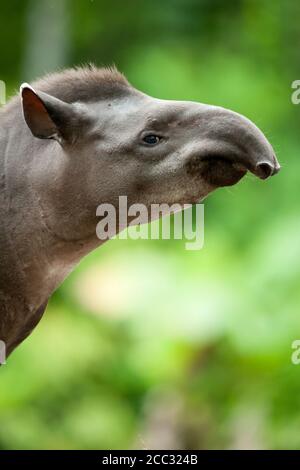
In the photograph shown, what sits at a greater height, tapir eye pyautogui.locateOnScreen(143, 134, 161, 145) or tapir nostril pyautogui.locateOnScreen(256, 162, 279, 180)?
tapir eye pyautogui.locateOnScreen(143, 134, 161, 145)

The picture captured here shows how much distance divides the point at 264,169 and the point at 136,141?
1.72 feet

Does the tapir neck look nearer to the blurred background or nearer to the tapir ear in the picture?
the tapir ear

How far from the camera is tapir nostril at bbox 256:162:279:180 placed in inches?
157

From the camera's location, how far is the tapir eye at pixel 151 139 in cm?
425

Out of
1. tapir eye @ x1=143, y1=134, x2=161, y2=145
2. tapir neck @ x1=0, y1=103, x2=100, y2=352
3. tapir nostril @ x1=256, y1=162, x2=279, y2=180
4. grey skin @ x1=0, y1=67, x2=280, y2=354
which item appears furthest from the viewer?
tapir neck @ x1=0, y1=103, x2=100, y2=352

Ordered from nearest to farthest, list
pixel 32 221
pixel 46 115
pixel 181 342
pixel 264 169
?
pixel 264 169, pixel 46 115, pixel 32 221, pixel 181 342

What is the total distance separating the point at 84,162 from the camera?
171 inches

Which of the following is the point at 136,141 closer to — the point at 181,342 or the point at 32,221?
the point at 32,221

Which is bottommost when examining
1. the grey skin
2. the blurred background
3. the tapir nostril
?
the tapir nostril

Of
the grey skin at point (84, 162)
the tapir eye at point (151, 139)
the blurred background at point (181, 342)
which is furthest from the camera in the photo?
the blurred background at point (181, 342)

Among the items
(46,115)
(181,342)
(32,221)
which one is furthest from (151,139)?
(181,342)

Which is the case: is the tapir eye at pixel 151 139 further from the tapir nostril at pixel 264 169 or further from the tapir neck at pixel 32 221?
the tapir nostril at pixel 264 169

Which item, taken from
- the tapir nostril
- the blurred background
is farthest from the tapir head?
the blurred background

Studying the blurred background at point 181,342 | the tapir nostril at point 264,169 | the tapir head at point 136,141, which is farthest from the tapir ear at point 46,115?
the blurred background at point 181,342
